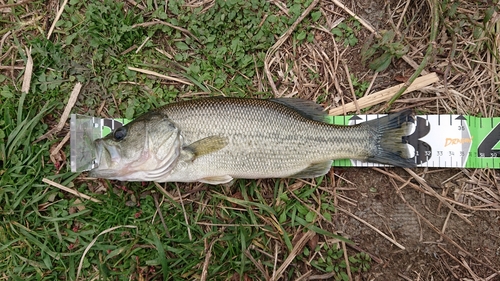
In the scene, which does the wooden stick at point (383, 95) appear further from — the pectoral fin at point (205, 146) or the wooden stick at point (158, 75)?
the wooden stick at point (158, 75)

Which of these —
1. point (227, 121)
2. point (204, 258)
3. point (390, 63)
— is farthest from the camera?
point (390, 63)

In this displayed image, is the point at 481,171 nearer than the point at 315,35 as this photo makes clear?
Yes

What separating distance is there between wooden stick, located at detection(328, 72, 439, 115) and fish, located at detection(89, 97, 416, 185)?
35 cm

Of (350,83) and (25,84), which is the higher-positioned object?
(25,84)

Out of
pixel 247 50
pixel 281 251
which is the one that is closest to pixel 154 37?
pixel 247 50

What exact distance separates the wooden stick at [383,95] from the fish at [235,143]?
0.35 m

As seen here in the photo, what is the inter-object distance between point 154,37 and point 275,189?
Result: 2252 millimetres

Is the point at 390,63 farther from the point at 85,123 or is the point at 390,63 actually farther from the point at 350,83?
the point at 85,123

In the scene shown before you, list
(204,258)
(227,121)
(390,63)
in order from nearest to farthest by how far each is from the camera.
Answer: (227,121) → (204,258) → (390,63)

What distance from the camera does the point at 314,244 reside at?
12.6 ft

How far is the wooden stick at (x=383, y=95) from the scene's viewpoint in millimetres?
3967

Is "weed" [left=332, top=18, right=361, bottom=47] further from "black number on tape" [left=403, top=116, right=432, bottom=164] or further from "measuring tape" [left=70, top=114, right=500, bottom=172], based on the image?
"black number on tape" [left=403, top=116, right=432, bottom=164]

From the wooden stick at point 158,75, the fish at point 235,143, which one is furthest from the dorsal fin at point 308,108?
the wooden stick at point 158,75

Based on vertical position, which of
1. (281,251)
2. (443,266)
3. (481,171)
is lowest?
(443,266)
